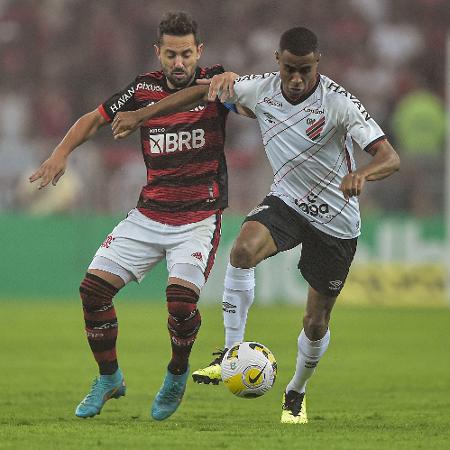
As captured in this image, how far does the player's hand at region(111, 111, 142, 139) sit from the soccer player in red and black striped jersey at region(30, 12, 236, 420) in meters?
0.36

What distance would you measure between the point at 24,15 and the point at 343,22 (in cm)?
549

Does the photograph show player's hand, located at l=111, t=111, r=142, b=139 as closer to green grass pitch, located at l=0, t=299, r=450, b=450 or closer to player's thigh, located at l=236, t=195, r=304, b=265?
player's thigh, located at l=236, t=195, r=304, b=265

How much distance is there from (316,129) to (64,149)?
1.51m

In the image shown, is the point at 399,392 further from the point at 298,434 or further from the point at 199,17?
the point at 199,17

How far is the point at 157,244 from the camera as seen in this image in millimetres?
7898

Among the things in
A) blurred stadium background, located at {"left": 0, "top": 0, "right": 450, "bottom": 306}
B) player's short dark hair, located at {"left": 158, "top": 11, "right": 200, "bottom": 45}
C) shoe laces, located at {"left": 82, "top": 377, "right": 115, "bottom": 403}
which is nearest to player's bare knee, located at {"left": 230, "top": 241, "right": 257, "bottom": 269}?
shoe laces, located at {"left": 82, "top": 377, "right": 115, "bottom": 403}

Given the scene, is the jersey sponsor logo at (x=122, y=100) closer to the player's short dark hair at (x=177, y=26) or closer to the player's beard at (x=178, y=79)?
the player's beard at (x=178, y=79)

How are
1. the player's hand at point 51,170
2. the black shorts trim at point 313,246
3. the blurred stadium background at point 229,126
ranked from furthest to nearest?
1. the blurred stadium background at point 229,126
2. the black shorts trim at point 313,246
3. the player's hand at point 51,170

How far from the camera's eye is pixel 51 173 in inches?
293

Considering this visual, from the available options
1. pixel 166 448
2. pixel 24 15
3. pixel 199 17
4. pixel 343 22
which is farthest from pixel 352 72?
pixel 166 448

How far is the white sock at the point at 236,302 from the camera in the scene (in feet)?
25.3

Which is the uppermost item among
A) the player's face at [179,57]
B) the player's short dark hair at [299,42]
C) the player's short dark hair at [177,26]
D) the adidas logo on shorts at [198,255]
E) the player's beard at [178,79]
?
the player's short dark hair at [177,26]

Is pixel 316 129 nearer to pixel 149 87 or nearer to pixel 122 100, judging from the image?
pixel 149 87

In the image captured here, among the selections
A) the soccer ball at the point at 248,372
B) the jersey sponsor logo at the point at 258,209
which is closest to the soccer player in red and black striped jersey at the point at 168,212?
the jersey sponsor logo at the point at 258,209
